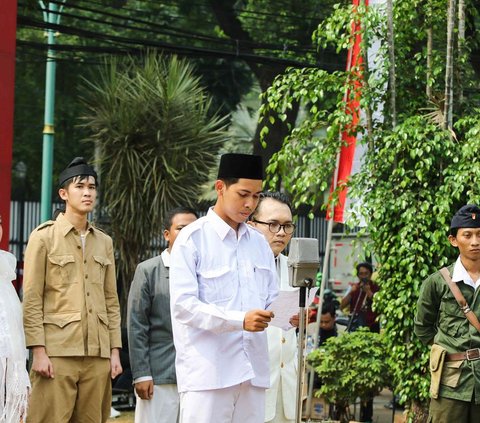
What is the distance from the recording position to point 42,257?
655 cm

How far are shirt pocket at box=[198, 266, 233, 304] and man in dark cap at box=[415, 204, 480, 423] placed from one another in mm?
2547

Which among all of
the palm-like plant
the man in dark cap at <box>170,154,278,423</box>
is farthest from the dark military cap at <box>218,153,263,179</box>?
the palm-like plant

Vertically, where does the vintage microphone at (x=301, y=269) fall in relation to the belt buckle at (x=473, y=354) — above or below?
above

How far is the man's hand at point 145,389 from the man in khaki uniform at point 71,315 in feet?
0.63

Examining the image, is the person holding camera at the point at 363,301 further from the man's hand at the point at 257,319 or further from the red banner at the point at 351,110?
the man's hand at the point at 257,319

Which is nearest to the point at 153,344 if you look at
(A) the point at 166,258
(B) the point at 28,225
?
(A) the point at 166,258

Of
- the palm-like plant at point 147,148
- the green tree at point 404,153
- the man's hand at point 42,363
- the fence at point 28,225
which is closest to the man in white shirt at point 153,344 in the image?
the man's hand at point 42,363

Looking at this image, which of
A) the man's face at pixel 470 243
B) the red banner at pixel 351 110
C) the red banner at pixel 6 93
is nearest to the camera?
the man's face at pixel 470 243

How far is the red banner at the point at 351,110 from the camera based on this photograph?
33.1 ft

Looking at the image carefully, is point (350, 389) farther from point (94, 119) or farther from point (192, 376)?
point (94, 119)

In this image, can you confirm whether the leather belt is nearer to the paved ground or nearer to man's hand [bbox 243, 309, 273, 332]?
man's hand [bbox 243, 309, 273, 332]

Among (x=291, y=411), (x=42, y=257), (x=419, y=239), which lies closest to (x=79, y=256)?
(x=42, y=257)

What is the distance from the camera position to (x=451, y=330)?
22.9 ft

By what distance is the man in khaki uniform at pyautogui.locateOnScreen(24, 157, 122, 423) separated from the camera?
21.1ft
